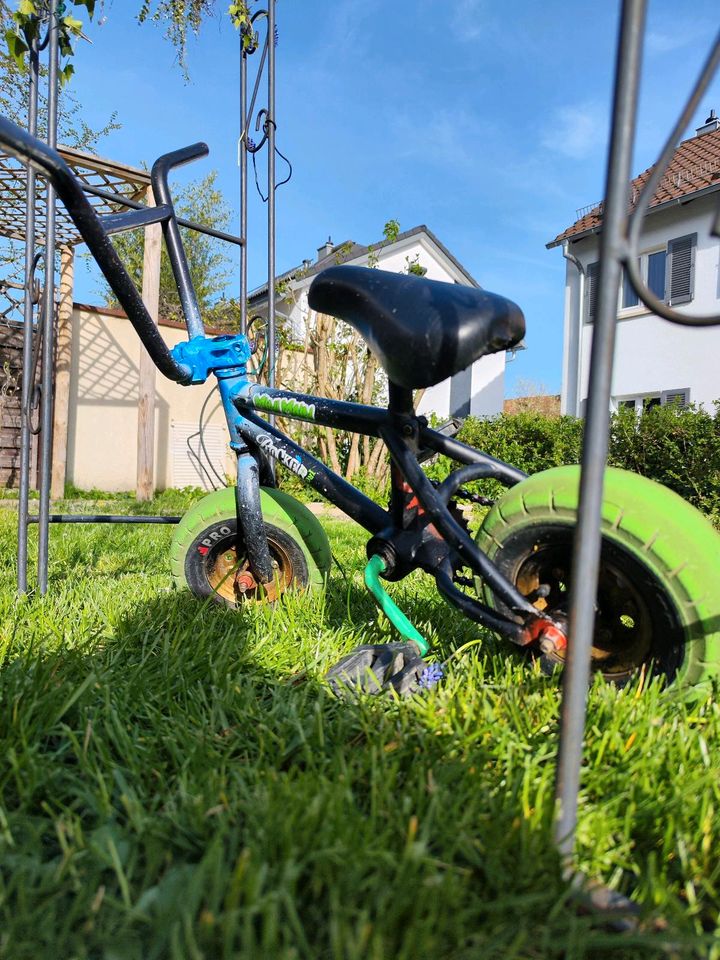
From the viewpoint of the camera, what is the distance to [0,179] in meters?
5.55

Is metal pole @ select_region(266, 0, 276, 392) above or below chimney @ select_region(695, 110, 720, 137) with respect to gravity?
below

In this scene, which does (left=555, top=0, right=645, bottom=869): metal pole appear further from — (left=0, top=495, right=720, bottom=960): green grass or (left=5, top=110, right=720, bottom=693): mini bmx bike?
(left=5, top=110, right=720, bottom=693): mini bmx bike

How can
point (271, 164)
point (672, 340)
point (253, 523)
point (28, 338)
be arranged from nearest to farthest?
point (253, 523) < point (28, 338) < point (271, 164) < point (672, 340)

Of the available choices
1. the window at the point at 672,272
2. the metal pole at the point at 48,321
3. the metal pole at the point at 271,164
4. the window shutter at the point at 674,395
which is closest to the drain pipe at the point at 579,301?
the window at the point at 672,272

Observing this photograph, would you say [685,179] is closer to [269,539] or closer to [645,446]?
[645,446]

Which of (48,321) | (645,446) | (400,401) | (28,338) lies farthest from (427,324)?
(645,446)

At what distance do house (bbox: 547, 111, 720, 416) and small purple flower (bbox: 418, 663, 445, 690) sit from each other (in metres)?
9.47

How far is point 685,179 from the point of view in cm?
1157

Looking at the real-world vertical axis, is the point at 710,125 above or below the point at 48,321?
above

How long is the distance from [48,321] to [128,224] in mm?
617

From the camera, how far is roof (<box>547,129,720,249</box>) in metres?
10.8

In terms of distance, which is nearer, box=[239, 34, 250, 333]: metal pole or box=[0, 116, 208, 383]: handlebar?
box=[0, 116, 208, 383]: handlebar

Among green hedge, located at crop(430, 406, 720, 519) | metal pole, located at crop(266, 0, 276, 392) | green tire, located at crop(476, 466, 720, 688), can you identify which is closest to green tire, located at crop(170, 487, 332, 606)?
green tire, located at crop(476, 466, 720, 688)

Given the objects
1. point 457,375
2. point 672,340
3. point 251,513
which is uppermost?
point 457,375
